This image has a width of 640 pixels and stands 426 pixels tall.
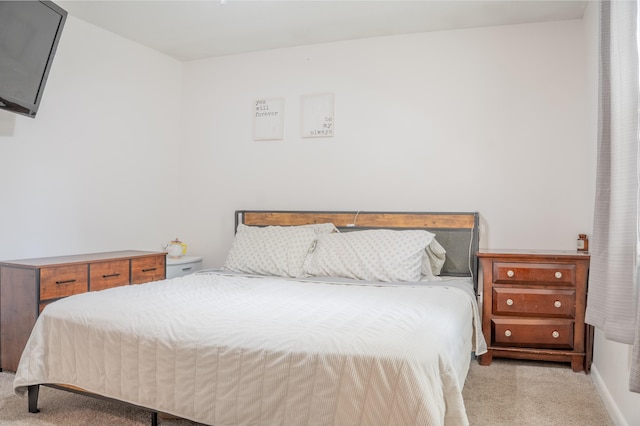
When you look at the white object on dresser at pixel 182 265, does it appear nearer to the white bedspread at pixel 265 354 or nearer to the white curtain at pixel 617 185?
the white bedspread at pixel 265 354

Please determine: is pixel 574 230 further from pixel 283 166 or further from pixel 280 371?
pixel 280 371

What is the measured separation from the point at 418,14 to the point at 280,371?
2.79 metres

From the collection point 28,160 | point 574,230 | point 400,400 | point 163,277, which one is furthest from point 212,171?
point 400,400

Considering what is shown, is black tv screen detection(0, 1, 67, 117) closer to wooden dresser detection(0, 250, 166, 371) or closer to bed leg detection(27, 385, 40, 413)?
wooden dresser detection(0, 250, 166, 371)

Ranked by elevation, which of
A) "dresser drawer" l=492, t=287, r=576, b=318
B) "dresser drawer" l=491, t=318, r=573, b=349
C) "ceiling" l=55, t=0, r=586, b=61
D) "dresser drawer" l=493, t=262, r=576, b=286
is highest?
"ceiling" l=55, t=0, r=586, b=61

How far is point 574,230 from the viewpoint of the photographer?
3.53 m

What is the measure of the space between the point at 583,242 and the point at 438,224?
969mm

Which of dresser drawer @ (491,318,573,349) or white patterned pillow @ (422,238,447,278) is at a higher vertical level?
white patterned pillow @ (422,238,447,278)

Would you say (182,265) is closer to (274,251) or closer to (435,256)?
(274,251)

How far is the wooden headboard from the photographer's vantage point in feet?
12.0

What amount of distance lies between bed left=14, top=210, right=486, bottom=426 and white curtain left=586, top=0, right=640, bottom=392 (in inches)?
23.5

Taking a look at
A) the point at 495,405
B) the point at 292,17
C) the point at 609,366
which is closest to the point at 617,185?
the point at 609,366

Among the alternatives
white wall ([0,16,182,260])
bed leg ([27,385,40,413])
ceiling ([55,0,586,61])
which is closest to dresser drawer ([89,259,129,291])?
white wall ([0,16,182,260])

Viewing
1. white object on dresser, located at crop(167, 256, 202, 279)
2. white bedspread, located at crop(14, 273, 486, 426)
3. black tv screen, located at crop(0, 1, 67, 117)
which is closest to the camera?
white bedspread, located at crop(14, 273, 486, 426)
